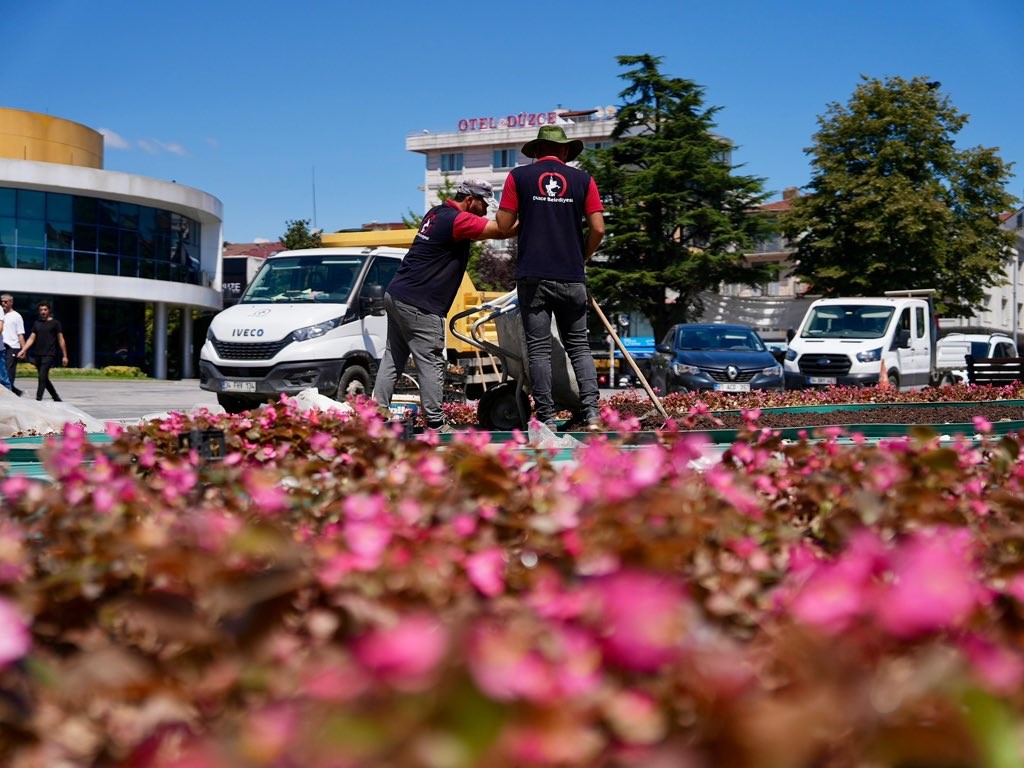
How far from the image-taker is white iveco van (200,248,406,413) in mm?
14609

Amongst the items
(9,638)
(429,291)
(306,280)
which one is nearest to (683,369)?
(306,280)

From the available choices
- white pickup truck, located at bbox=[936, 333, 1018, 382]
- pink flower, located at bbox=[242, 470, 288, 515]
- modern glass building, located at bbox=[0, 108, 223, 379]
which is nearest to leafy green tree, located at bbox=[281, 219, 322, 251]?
modern glass building, located at bbox=[0, 108, 223, 379]

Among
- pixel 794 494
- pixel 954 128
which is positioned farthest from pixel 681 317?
pixel 794 494

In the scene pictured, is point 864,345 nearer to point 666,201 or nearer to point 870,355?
point 870,355

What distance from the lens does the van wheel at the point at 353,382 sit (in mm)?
14688

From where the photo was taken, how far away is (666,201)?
51.4 metres

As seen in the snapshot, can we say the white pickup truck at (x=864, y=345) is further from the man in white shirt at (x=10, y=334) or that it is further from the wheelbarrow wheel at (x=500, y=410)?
the man in white shirt at (x=10, y=334)

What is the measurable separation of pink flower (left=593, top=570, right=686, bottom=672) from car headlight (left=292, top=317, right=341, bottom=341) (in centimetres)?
1366

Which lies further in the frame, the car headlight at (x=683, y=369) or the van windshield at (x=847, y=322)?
the van windshield at (x=847, y=322)

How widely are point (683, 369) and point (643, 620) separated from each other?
1979cm

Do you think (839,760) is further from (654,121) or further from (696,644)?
(654,121)

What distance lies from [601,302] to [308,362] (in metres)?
38.6

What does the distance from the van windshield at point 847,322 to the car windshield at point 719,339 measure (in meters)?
3.70

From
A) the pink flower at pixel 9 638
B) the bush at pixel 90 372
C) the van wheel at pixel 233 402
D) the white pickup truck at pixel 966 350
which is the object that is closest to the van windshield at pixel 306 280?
the van wheel at pixel 233 402
